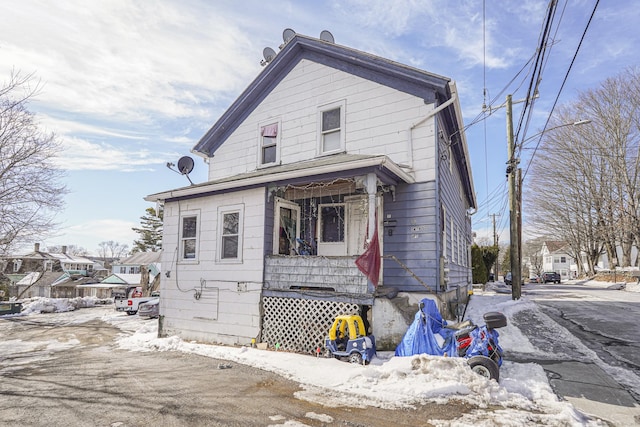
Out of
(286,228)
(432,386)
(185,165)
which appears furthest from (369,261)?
(185,165)

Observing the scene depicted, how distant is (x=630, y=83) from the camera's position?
28.7 meters

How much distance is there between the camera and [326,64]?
438 inches

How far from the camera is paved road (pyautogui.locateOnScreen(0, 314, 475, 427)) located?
182 inches

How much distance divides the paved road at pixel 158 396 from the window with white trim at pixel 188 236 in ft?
9.99

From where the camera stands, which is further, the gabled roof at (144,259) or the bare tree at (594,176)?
the gabled roof at (144,259)

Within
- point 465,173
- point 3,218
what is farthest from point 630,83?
point 3,218

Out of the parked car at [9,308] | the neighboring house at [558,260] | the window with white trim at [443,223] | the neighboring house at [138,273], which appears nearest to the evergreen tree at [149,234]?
the neighboring house at [138,273]

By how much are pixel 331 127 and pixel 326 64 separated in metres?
1.96

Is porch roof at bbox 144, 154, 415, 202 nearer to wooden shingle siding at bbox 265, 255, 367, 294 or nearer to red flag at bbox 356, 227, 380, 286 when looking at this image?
red flag at bbox 356, 227, 380, 286

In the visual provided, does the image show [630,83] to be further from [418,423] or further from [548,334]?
[418,423]

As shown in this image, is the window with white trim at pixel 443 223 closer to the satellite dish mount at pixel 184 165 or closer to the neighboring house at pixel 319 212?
the neighboring house at pixel 319 212

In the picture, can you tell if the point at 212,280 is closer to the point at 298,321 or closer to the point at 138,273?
the point at 298,321

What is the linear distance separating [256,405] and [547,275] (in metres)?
50.9

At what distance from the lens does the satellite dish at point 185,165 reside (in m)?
12.9
